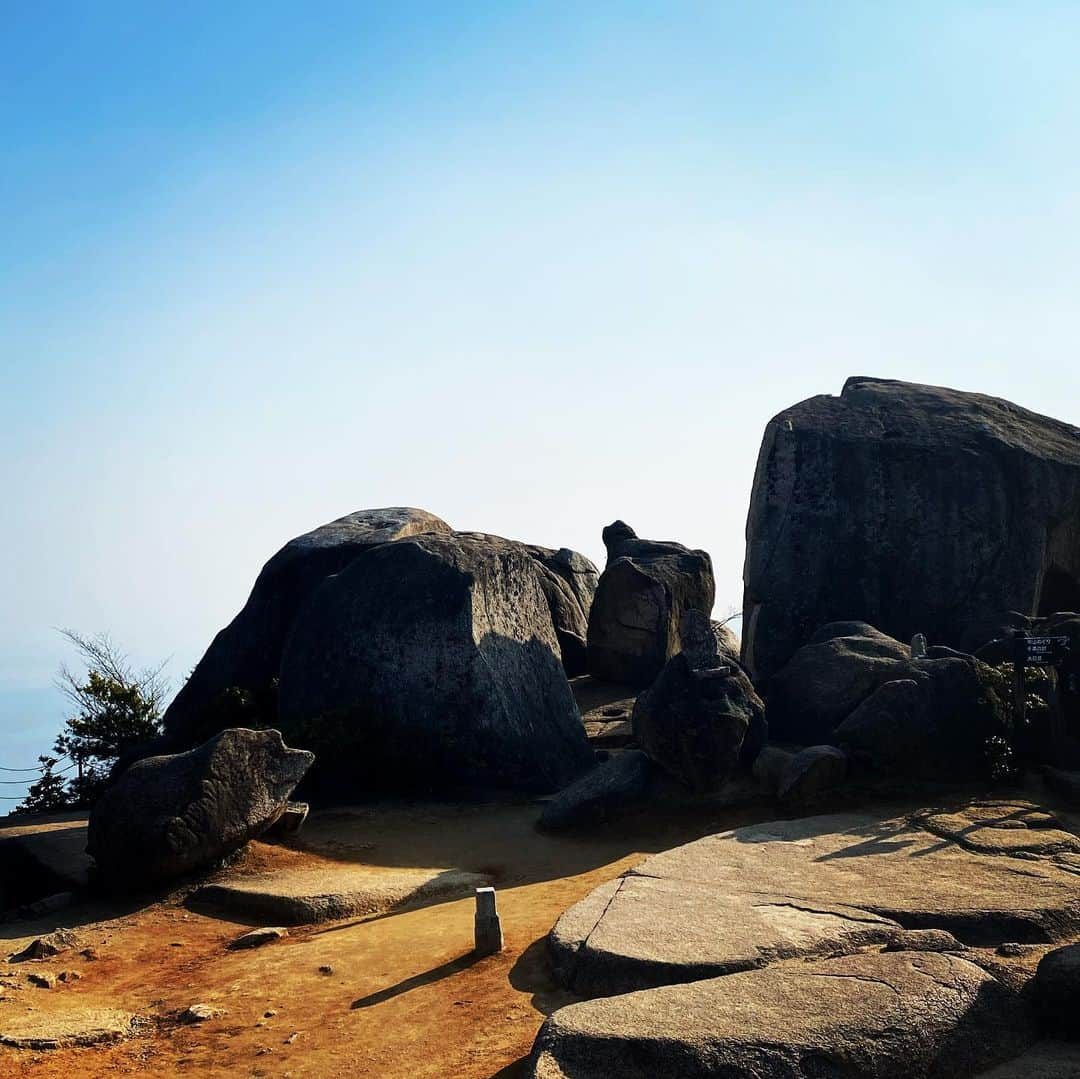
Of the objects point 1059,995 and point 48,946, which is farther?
point 48,946

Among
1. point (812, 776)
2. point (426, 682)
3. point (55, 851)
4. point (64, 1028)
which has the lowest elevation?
point (64, 1028)

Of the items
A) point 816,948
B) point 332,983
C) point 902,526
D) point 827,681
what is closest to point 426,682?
point 827,681

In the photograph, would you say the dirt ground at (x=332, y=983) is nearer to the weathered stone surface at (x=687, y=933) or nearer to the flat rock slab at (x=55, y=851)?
the weathered stone surface at (x=687, y=933)

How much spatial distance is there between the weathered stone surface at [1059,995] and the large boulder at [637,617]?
51.8ft

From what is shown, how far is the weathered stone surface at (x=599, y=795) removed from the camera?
44.7ft

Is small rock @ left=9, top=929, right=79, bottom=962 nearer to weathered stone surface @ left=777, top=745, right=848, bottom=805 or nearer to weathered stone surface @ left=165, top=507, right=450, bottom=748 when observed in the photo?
weathered stone surface @ left=777, top=745, right=848, bottom=805

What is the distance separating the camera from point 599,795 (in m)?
13.8

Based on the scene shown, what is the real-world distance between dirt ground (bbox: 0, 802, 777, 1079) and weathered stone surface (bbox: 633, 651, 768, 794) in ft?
4.61

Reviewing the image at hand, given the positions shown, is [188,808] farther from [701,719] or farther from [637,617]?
[637,617]

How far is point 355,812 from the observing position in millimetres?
14914

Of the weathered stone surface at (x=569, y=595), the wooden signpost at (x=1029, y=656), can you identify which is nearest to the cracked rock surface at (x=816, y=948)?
the wooden signpost at (x=1029, y=656)

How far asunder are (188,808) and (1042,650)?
10.4 metres

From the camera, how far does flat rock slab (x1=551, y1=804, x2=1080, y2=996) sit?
769 cm

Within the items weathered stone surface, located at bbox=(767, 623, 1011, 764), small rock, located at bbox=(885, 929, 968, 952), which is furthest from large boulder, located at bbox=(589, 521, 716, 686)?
small rock, located at bbox=(885, 929, 968, 952)
